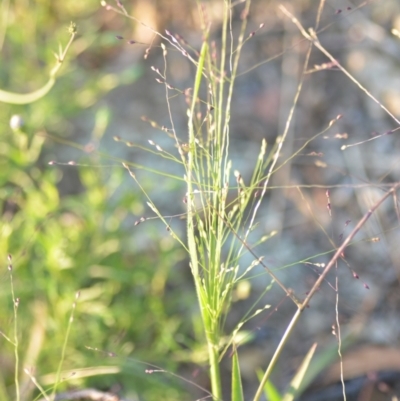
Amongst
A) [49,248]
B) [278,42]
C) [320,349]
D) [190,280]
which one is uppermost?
[278,42]

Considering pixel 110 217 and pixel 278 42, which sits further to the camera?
pixel 278 42

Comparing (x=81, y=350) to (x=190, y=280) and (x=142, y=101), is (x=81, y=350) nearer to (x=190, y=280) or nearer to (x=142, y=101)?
(x=190, y=280)

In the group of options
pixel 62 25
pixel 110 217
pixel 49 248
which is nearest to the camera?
pixel 49 248

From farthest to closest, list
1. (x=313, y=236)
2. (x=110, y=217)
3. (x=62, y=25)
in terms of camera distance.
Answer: (x=62, y=25) → (x=313, y=236) → (x=110, y=217)

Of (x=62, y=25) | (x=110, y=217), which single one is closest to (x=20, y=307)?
(x=110, y=217)

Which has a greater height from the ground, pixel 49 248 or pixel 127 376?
pixel 49 248

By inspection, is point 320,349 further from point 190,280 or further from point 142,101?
point 142,101

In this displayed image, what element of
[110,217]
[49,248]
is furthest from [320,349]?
[49,248]
